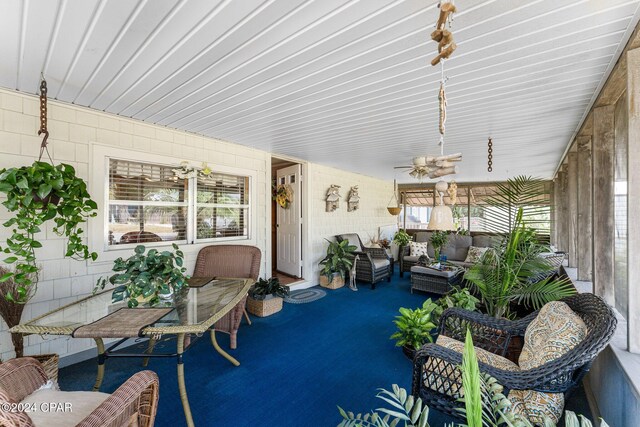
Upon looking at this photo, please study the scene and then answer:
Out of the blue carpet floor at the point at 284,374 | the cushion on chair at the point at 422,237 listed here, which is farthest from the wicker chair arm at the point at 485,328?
the cushion on chair at the point at 422,237

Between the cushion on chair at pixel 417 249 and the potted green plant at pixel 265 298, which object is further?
the cushion on chair at pixel 417 249

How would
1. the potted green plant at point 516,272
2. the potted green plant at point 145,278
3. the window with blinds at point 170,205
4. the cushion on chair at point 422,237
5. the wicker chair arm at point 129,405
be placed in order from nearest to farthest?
1. the wicker chair arm at point 129,405
2. the potted green plant at point 145,278
3. the potted green plant at point 516,272
4. the window with blinds at point 170,205
5. the cushion on chair at point 422,237

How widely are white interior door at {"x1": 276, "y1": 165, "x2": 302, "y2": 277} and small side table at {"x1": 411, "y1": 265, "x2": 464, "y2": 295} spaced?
2.16 m

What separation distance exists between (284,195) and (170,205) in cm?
238

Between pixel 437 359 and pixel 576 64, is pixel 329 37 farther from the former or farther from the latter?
pixel 437 359

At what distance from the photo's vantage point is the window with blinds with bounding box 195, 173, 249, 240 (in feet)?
11.9

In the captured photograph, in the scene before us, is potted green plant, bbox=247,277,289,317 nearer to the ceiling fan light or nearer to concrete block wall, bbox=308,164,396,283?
concrete block wall, bbox=308,164,396,283

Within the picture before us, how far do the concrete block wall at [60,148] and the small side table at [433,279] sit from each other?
14.2 ft

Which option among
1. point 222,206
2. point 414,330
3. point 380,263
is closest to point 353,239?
point 380,263

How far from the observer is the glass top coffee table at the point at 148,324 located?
5.17 feet

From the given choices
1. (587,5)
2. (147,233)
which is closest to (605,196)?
(587,5)

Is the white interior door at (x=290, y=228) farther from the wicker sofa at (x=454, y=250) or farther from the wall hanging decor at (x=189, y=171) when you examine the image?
the wicker sofa at (x=454, y=250)

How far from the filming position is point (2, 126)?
87.9 inches

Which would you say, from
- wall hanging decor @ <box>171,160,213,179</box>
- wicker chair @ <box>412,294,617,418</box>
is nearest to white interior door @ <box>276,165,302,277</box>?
wall hanging decor @ <box>171,160,213,179</box>
